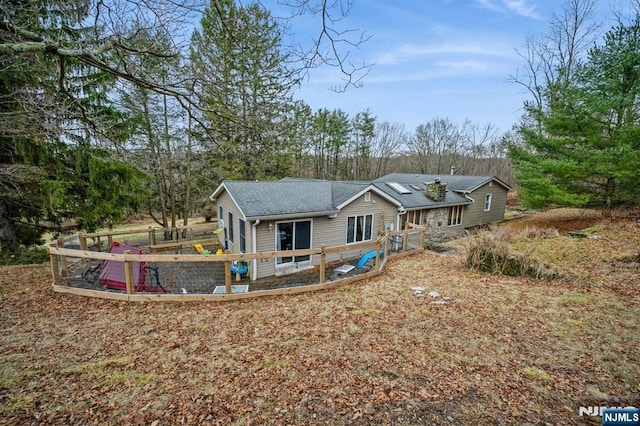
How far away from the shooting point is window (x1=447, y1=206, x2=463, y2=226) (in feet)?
60.2

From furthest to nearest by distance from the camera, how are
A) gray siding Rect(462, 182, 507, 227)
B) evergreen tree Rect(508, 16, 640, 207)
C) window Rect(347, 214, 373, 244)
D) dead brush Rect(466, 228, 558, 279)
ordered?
gray siding Rect(462, 182, 507, 227)
window Rect(347, 214, 373, 244)
evergreen tree Rect(508, 16, 640, 207)
dead brush Rect(466, 228, 558, 279)

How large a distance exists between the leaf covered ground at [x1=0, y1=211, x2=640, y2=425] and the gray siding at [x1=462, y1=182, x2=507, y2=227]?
13586mm

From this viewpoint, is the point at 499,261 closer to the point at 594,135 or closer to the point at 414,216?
the point at 414,216

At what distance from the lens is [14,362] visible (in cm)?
354

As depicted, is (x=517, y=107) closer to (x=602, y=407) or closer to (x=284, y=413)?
(x=602, y=407)

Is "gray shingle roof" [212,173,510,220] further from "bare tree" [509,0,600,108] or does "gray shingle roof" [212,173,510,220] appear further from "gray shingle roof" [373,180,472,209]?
"bare tree" [509,0,600,108]

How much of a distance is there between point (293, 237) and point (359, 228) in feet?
11.3

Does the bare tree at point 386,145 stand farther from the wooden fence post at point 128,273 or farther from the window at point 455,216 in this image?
the wooden fence post at point 128,273

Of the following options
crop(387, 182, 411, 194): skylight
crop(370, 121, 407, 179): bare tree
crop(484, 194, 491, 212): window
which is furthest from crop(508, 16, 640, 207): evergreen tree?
crop(370, 121, 407, 179): bare tree

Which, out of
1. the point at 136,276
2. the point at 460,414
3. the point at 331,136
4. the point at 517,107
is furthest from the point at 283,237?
the point at 331,136

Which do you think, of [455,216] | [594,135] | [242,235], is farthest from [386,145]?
[242,235]

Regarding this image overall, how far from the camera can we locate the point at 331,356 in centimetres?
365

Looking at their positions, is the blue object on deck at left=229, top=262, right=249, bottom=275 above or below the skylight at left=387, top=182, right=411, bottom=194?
below

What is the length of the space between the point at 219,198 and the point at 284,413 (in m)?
12.5
